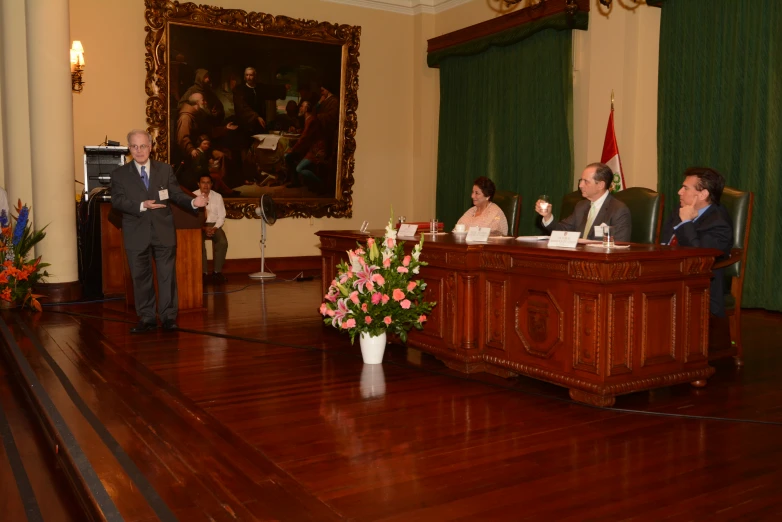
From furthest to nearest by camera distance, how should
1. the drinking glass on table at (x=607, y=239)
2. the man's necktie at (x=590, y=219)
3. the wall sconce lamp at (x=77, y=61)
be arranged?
1. the wall sconce lamp at (x=77, y=61)
2. the man's necktie at (x=590, y=219)
3. the drinking glass on table at (x=607, y=239)

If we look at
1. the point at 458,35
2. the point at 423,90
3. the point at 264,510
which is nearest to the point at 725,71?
the point at 458,35

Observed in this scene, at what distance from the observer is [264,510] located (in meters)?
2.48

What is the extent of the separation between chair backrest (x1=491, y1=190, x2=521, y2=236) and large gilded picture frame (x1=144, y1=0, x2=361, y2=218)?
184 inches

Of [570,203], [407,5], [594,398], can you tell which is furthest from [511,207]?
[407,5]

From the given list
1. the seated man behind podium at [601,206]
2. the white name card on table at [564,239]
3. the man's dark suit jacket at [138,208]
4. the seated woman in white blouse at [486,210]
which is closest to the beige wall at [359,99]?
the man's dark suit jacket at [138,208]

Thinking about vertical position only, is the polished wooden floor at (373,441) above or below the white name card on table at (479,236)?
below

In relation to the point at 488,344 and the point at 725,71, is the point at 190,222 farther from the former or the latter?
the point at 725,71

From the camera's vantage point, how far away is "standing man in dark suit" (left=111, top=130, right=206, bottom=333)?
5557 millimetres

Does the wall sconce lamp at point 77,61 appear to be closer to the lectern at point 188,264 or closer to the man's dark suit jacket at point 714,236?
the lectern at point 188,264

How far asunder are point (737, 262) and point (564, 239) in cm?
132

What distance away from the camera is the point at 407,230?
540 cm

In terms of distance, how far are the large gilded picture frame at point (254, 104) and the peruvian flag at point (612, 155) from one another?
4114 mm

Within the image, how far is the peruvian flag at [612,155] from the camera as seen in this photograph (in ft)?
24.5

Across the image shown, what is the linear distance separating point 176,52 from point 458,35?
12.0 ft
